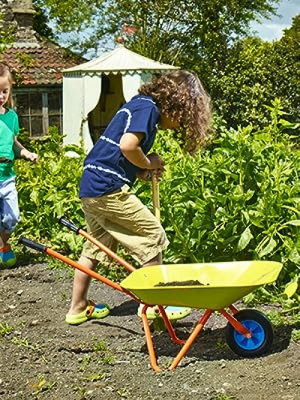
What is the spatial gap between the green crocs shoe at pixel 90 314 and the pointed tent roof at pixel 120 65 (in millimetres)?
10584

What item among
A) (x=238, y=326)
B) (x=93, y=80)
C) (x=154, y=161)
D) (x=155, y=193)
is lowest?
(x=93, y=80)

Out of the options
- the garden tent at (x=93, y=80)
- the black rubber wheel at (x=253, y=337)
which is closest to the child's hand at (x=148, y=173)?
the black rubber wheel at (x=253, y=337)

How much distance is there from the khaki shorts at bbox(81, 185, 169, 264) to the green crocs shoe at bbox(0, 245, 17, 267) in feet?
5.69

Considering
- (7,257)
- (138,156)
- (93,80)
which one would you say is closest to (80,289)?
(138,156)

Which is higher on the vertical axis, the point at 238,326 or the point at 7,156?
the point at 238,326

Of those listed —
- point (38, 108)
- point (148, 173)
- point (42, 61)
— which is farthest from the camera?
point (42, 61)

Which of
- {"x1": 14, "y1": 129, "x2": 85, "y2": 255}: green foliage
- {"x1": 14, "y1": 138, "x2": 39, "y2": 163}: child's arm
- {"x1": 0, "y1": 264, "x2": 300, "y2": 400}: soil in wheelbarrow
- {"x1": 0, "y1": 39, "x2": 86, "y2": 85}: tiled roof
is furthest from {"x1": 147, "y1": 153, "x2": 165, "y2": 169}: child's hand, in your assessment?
{"x1": 0, "y1": 39, "x2": 86, "y2": 85}: tiled roof

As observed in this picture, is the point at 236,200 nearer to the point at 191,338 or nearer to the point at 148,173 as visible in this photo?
the point at 148,173

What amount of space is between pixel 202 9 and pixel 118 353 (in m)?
16.9

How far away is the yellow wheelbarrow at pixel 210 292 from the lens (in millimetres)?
3281

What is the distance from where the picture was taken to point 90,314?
4309 mm

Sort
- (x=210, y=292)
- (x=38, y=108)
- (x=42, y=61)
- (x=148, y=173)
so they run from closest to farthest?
(x=210, y=292) → (x=148, y=173) → (x=38, y=108) → (x=42, y=61)

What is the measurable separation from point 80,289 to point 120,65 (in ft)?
36.0

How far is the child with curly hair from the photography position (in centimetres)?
379
